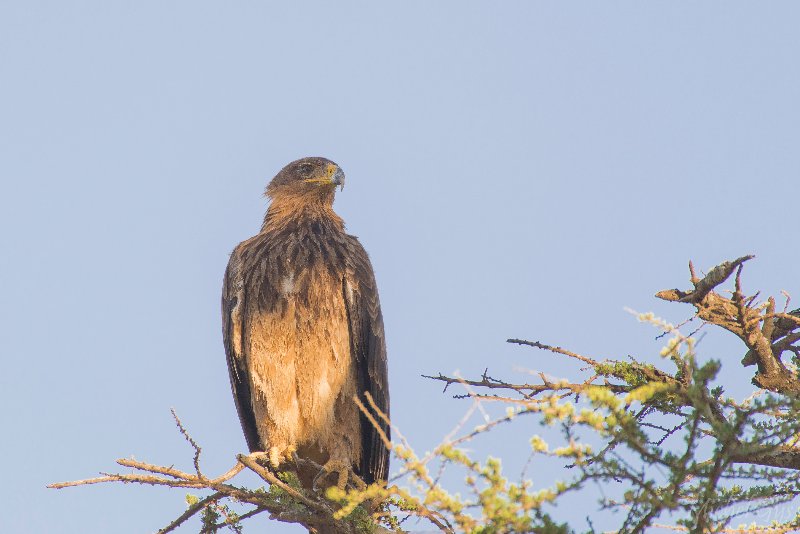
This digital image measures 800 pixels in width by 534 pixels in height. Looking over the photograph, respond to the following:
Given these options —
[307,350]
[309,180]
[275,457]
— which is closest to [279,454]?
[275,457]

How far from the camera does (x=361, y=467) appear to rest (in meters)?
6.88

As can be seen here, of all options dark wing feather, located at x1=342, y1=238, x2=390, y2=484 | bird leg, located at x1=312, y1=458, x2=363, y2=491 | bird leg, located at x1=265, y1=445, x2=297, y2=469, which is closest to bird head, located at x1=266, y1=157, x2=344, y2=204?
dark wing feather, located at x1=342, y1=238, x2=390, y2=484

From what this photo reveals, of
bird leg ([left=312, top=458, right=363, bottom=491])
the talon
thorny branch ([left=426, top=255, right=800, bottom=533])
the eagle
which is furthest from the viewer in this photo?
the eagle

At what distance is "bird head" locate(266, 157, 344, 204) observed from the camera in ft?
26.3

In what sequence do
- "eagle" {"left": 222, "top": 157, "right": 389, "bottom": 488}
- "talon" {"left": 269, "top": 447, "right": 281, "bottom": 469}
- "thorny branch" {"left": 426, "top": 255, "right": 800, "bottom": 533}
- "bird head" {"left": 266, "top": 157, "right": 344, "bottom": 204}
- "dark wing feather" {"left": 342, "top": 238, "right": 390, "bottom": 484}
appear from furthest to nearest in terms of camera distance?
"bird head" {"left": 266, "top": 157, "right": 344, "bottom": 204}, "dark wing feather" {"left": 342, "top": 238, "right": 390, "bottom": 484}, "eagle" {"left": 222, "top": 157, "right": 389, "bottom": 488}, "talon" {"left": 269, "top": 447, "right": 281, "bottom": 469}, "thorny branch" {"left": 426, "top": 255, "right": 800, "bottom": 533}

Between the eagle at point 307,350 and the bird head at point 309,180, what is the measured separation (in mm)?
932

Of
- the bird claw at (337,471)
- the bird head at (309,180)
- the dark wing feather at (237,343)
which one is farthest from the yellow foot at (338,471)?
the bird head at (309,180)

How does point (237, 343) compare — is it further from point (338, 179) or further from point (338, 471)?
point (338, 179)

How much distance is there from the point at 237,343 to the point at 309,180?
1.84 m

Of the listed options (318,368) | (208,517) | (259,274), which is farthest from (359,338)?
(208,517)

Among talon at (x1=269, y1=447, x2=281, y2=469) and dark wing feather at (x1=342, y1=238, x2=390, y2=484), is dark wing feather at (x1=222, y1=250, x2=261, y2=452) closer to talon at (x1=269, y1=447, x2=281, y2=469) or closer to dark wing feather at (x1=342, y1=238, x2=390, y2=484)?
talon at (x1=269, y1=447, x2=281, y2=469)

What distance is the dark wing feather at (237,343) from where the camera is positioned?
22.4ft

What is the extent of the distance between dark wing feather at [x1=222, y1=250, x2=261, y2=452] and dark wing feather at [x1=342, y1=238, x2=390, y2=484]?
766mm

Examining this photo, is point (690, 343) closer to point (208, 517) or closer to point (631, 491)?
point (631, 491)
